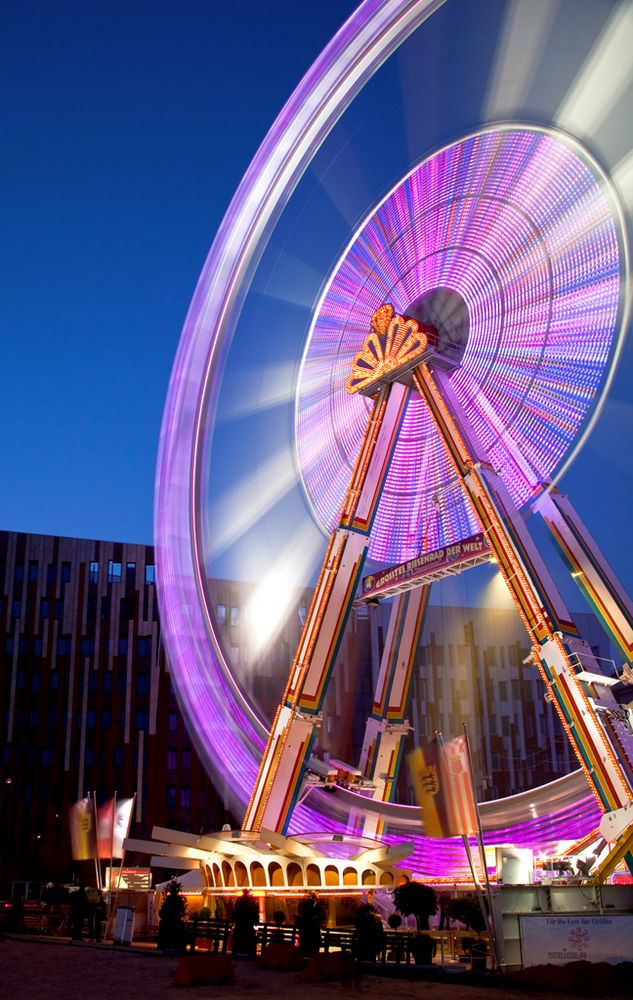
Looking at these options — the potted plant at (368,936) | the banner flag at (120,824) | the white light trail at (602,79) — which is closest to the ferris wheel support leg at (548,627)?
the potted plant at (368,936)

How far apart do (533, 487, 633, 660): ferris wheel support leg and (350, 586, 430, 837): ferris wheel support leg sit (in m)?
7.16

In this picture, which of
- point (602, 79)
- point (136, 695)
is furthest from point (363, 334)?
point (136, 695)

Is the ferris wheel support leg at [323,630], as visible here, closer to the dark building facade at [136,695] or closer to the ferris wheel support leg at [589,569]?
the ferris wheel support leg at [589,569]

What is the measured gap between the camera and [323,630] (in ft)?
82.5

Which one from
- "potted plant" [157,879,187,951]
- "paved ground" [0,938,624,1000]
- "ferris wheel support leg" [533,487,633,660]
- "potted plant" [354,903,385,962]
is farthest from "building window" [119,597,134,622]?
"potted plant" [354,903,385,962]

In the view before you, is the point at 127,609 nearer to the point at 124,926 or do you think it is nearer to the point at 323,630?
the point at 323,630

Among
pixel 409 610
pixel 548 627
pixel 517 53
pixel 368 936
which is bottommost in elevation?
pixel 368 936

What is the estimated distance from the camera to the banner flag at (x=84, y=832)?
91.5 feet

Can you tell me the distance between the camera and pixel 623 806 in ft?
58.2

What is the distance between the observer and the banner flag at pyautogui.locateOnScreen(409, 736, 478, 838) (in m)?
15.9

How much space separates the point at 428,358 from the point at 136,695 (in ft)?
130

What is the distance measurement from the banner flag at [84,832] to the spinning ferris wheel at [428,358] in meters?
3.83

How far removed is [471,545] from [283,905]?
31.6ft

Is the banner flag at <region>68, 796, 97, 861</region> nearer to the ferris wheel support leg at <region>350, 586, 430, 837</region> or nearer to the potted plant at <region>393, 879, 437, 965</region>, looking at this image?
the ferris wheel support leg at <region>350, 586, 430, 837</region>
